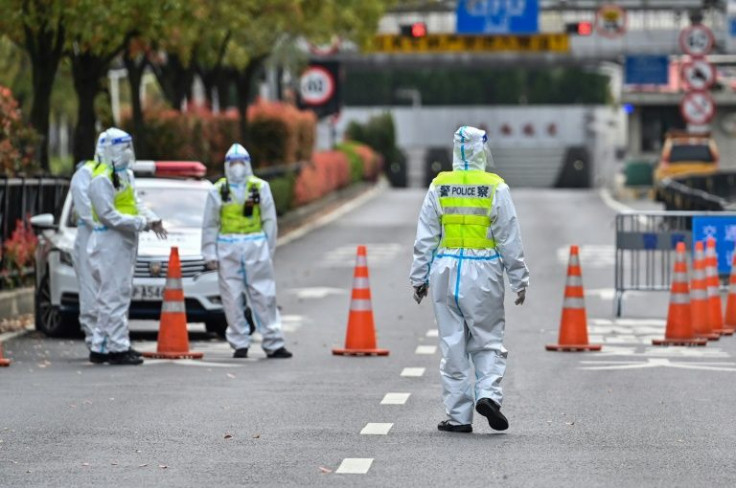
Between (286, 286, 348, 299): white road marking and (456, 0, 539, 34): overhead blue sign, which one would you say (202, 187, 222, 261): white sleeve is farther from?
(456, 0, 539, 34): overhead blue sign

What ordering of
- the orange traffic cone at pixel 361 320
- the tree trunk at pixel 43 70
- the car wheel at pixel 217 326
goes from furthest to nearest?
1. the tree trunk at pixel 43 70
2. the car wheel at pixel 217 326
3. the orange traffic cone at pixel 361 320

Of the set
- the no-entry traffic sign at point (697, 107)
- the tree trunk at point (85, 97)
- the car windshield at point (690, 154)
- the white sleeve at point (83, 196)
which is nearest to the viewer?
the white sleeve at point (83, 196)

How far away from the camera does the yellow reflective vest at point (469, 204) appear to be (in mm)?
11797

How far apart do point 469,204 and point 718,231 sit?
11143 mm

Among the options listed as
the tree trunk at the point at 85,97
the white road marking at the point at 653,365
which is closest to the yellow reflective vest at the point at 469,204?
the white road marking at the point at 653,365

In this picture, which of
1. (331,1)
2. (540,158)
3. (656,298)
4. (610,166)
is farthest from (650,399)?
(540,158)

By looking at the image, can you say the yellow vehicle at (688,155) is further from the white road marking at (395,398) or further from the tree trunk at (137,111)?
the white road marking at (395,398)

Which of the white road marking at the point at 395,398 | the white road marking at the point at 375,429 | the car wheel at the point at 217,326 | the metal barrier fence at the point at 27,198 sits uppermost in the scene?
the metal barrier fence at the point at 27,198

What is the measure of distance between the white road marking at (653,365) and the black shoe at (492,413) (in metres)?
4.35

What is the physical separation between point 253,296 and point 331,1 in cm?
2326

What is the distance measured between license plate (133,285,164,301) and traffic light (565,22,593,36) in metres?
39.7

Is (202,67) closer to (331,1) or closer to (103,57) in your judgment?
(331,1)

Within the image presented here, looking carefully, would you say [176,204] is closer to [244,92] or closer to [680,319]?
[680,319]

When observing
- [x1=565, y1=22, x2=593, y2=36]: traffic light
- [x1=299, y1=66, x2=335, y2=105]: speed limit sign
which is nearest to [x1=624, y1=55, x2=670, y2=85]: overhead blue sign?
[x1=565, y1=22, x2=593, y2=36]: traffic light
